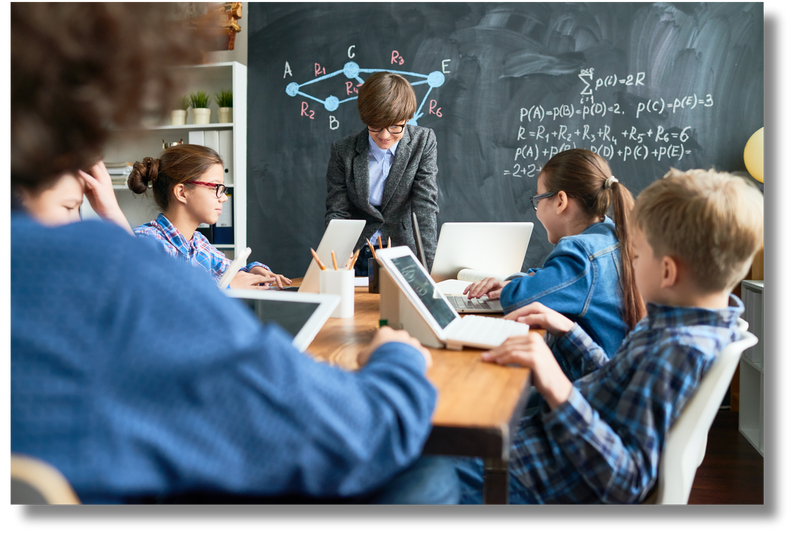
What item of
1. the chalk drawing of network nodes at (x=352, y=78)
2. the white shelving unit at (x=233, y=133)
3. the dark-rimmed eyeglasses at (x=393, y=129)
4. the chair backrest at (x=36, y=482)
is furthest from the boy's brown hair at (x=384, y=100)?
the chair backrest at (x=36, y=482)

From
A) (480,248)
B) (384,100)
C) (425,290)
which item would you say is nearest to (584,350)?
(425,290)

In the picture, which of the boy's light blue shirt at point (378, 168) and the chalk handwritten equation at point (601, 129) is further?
the chalk handwritten equation at point (601, 129)

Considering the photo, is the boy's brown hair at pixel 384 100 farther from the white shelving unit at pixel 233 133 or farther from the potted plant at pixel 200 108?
the potted plant at pixel 200 108

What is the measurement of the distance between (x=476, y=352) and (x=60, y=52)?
0.78 m

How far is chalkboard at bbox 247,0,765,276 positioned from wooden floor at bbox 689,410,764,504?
4.30 feet

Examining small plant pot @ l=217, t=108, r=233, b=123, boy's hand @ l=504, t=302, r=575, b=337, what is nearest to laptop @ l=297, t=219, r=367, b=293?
boy's hand @ l=504, t=302, r=575, b=337

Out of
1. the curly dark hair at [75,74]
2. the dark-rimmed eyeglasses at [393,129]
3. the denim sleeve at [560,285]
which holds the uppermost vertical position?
the dark-rimmed eyeglasses at [393,129]

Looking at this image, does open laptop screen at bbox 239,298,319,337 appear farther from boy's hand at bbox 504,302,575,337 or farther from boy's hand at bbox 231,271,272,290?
boy's hand at bbox 231,271,272,290

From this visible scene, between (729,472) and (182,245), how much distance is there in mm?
2324

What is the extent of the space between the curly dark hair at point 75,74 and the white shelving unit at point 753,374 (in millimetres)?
2817

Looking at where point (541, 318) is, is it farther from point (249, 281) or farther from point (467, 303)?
point (249, 281)

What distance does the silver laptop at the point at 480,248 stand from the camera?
1.99 metres

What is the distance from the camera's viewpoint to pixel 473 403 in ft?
2.52

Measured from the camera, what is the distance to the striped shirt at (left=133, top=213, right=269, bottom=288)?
6.65 ft
